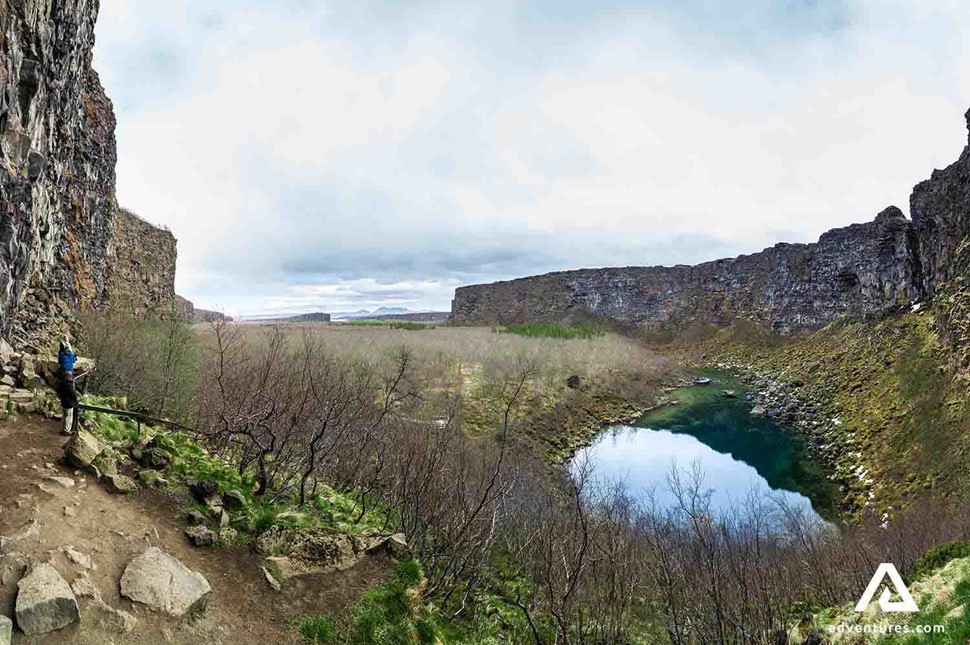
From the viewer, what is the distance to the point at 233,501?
628 cm

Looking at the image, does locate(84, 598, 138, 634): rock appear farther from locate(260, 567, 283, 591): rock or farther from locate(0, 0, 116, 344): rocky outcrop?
locate(0, 0, 116, 344): rocky outcrop

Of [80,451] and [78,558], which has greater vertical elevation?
[80,451]

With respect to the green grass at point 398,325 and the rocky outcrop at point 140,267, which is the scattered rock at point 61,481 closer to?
the rocky outcrop at point 140,267

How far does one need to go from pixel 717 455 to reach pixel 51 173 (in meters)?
23.3

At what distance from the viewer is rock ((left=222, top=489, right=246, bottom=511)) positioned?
6233 mm

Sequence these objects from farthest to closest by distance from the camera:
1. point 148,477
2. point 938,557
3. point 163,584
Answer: point 938,557 < point 148,477 < point 163,584

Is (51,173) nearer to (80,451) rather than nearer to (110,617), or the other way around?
(80,451)

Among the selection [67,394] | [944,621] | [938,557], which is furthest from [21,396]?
[938,557]

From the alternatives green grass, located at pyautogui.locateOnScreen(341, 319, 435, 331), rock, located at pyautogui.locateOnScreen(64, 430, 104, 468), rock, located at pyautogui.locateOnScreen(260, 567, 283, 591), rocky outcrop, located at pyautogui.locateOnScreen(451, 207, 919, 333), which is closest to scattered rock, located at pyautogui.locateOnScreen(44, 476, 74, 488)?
rock, located at pyautogui.locateOnScreen(64, 430, 104, 468)

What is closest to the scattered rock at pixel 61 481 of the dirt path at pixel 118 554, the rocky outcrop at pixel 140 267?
the dirt path at pixel 118 554

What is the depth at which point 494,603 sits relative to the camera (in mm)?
8008

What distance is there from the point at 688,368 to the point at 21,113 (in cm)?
4460

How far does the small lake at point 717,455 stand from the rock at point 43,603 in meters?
10.6

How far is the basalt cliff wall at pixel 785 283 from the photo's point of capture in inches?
824
